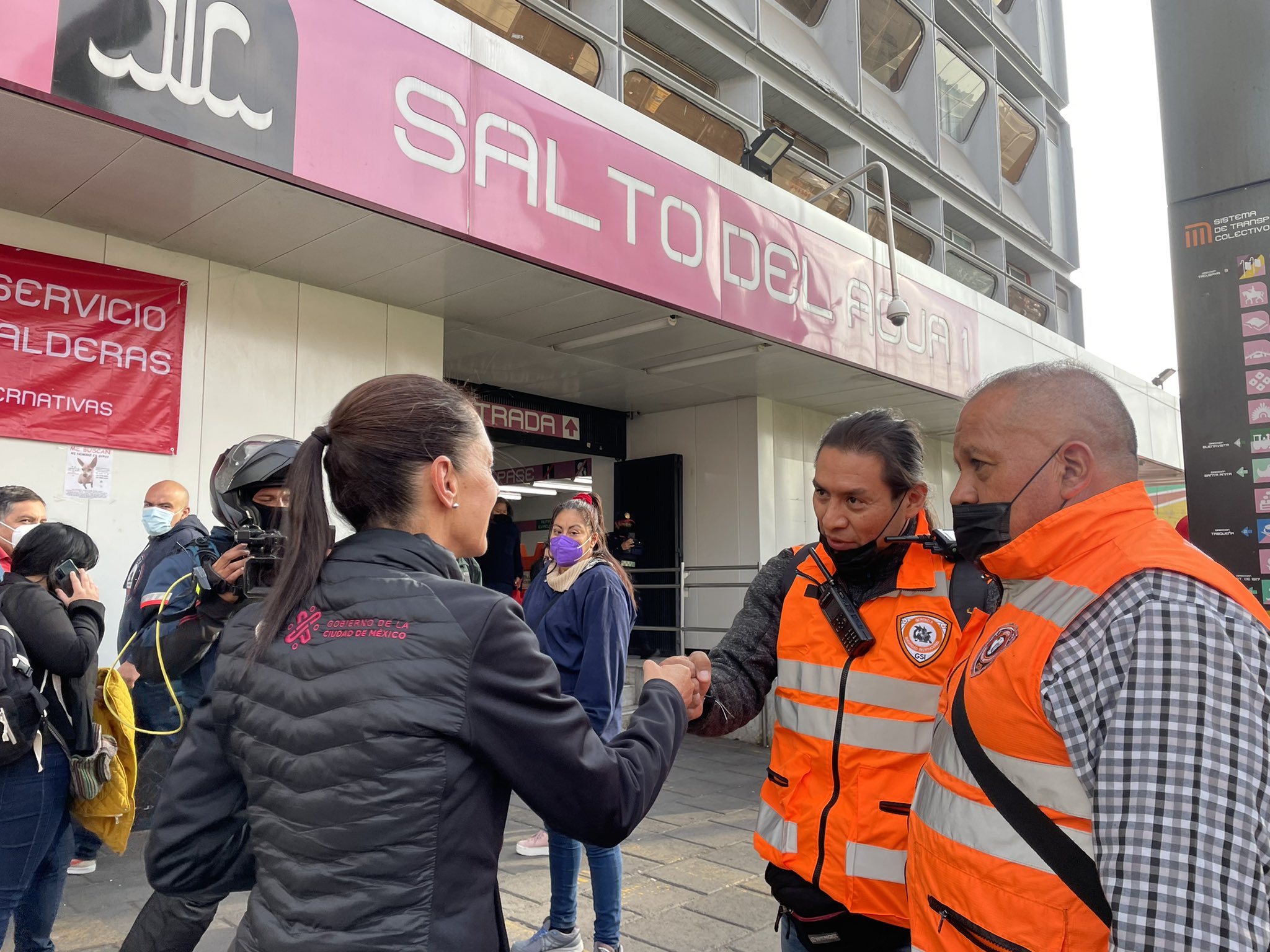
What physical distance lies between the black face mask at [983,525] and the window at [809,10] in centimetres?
1269

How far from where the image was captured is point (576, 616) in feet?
13.0

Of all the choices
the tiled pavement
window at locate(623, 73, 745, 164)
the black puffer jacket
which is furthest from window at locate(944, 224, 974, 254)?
the black puffer jacket

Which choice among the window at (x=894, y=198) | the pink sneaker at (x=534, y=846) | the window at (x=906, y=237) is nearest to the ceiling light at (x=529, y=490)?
the window at (x=906, y=237)

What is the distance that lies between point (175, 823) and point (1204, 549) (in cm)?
310

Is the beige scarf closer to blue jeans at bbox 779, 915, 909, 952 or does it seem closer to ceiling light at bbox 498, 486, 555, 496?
blue jeans at bbox 779, 915, 909, 952

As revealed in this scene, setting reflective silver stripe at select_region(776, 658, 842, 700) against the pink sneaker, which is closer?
reflective silver stripe at select_region(776, 658, 842, 700)

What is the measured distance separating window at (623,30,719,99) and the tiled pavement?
8.08m

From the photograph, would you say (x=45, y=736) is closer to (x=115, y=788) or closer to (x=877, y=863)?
(x=115, y=788)

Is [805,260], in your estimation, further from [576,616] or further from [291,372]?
[576,616]

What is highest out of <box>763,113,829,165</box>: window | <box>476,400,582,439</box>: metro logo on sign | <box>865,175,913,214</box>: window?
<box>763,113,829,165</box>: window

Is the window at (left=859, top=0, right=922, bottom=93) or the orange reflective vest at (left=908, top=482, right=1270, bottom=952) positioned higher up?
the window at (left=859, top=0, right=922, bottom=93)

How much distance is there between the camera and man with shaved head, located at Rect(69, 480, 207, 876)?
12.2ft

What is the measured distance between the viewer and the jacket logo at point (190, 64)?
13.0 feet

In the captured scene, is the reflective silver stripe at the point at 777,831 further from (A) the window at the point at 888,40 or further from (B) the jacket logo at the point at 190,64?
(A) the window at the point at 888,40
